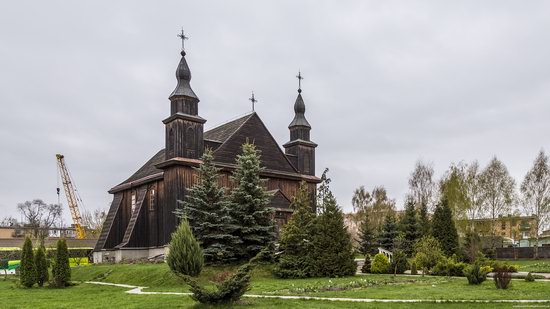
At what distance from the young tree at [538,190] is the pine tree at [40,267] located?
37.8 m

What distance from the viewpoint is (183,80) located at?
33.4 meters

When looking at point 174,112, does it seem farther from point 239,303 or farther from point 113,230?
point 239,303

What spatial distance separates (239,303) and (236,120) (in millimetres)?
26324

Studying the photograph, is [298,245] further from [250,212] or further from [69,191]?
[69,191]

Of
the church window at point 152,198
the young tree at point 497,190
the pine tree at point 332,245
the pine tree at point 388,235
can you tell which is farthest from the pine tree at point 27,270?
the young tree at point 497,190

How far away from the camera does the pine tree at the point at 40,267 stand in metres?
23.9

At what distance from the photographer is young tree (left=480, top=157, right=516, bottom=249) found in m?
44.8

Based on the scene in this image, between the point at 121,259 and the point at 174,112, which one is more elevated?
the point at 174,112

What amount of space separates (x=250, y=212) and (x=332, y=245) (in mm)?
4910

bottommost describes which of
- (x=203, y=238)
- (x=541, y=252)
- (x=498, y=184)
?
(x=541, y=252)

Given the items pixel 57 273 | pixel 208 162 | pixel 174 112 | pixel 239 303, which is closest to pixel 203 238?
pixel 208 162

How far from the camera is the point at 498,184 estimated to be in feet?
148

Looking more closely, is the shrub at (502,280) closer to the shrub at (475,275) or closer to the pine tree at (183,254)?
the shrub at (475,275)

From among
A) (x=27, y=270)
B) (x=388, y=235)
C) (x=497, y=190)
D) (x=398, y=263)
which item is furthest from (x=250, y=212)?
(x=497, y=190)
